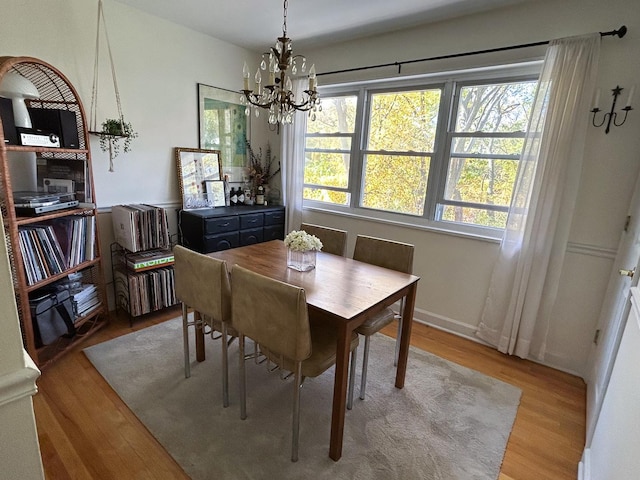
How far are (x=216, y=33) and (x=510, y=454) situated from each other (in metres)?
4.08

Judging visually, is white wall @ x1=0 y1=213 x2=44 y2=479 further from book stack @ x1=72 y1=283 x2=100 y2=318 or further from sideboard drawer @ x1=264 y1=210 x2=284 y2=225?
sideboard drawer @ x1=264 y1=210 x2=284 y2=225

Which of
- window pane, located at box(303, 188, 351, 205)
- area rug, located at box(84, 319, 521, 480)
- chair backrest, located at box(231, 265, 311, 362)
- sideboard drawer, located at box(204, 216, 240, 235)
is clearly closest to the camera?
chair backrest, located at box(231, 265, 311, 362)

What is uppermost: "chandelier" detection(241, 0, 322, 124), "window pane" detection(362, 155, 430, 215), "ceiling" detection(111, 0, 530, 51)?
"ceiling" detection(111, 0, 530, 51)

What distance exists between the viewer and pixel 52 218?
227 cm

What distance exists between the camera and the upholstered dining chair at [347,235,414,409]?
203 centimetres

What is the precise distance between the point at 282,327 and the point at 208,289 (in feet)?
1.90

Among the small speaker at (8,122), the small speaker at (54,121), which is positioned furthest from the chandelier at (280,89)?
the small speaker at (8,122)

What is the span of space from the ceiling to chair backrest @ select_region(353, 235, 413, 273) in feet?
5.95

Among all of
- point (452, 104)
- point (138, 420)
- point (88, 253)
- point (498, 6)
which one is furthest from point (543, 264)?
point (88, 253)

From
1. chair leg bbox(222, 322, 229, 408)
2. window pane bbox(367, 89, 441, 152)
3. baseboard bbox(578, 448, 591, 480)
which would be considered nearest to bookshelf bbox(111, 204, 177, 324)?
chair leg bbox(222, 322, 229, 408)

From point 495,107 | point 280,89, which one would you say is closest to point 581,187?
point 495,107

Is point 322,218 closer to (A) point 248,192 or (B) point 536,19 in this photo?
(A) point 248,192

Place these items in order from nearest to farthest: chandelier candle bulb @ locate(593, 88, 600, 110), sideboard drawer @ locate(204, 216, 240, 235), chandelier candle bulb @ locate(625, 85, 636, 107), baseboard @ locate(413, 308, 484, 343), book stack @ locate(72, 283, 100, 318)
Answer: chandelier candle bulb @ locate(625, 85, 636, 107)
chandelier candle bulb @ locate(593, 88, 600, 110)
book stack @ locate(72, 283, 100, 318)
baseboard @ locate(413, 308, 484, 343)
sideboard drawer @ locate(204, 216, 240, 235)

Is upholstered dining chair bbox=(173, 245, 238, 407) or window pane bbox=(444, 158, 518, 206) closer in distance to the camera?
upholstered dining chair bbox=(173, 245, 238, 407)
